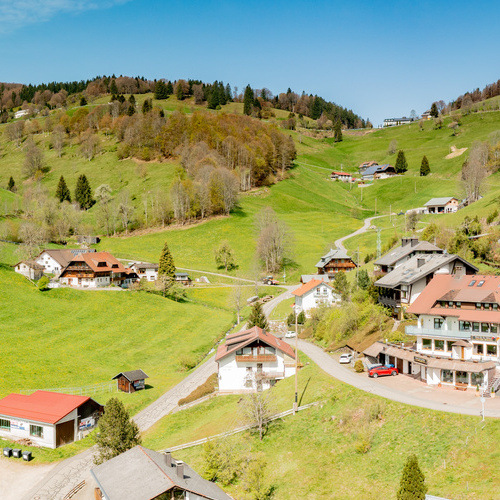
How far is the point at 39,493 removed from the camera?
37.6m

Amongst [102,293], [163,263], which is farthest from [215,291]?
[102,293]

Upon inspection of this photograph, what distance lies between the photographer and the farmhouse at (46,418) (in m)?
47.0

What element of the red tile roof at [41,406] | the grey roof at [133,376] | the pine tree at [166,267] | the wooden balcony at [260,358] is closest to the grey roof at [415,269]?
the wooden balcony at [260,358]

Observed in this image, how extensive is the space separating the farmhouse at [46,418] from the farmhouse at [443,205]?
123 meters

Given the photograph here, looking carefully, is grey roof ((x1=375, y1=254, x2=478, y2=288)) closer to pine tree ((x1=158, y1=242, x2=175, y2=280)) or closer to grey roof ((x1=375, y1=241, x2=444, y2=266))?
grey roof ((x1=375, y1=241, x2=444, y2=266))

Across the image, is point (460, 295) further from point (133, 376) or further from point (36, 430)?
point (36, 430)

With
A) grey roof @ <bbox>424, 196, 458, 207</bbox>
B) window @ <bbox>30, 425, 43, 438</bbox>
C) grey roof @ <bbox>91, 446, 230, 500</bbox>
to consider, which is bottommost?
window @ <bbox>30, 425, 43, 438</bbox>

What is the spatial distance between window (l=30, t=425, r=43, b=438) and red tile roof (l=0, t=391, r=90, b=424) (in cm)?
129

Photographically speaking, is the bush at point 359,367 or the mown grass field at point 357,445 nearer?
the mown grass field at point 357,445

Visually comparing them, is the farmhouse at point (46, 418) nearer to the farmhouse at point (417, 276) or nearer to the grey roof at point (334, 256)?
the farmhouse at point (417, 276)

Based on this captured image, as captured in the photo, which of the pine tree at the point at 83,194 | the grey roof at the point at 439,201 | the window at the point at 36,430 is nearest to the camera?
the window at the point at 36,430

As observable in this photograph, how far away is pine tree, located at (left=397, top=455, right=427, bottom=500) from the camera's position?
87.5 feet

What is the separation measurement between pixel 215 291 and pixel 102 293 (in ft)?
80.9

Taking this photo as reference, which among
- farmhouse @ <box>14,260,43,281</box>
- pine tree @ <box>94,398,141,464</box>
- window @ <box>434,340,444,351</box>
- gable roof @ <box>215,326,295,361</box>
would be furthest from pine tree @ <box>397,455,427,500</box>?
farmhouse @ <box>14,260,43,281</box>
